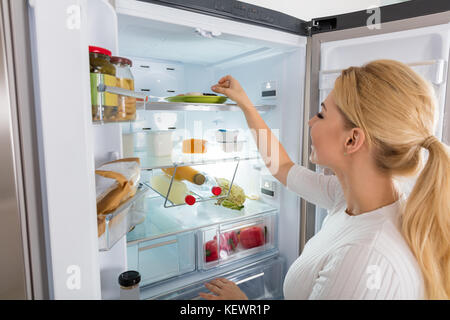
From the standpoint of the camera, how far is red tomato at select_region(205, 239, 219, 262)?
4.45 feet

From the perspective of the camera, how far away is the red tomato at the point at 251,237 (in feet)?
4.84

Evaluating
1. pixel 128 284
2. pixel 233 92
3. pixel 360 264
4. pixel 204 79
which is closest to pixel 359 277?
pixel 360 264

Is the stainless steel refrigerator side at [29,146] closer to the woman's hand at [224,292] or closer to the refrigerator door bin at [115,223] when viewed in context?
the refrigerator door bin at [115,223]

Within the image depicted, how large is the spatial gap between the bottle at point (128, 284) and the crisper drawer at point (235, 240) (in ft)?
1.63

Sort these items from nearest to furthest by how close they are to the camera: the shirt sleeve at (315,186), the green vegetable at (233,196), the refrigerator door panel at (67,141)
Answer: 1. the refrigerator door panel at (67,141)
2. the shirt sleeve at (315,186)
3. the green vegetable at (233,196)

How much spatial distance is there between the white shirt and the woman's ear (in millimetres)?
167

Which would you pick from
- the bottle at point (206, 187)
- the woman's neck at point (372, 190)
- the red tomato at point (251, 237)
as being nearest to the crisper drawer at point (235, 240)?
the red tomato at point (251, 237)

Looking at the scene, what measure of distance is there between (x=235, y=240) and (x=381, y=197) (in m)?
0.84

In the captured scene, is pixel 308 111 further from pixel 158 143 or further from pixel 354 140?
pixel 158 143

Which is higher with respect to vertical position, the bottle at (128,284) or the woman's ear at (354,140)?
the woman's ear at (354,140)

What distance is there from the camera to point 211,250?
1.36 metres
